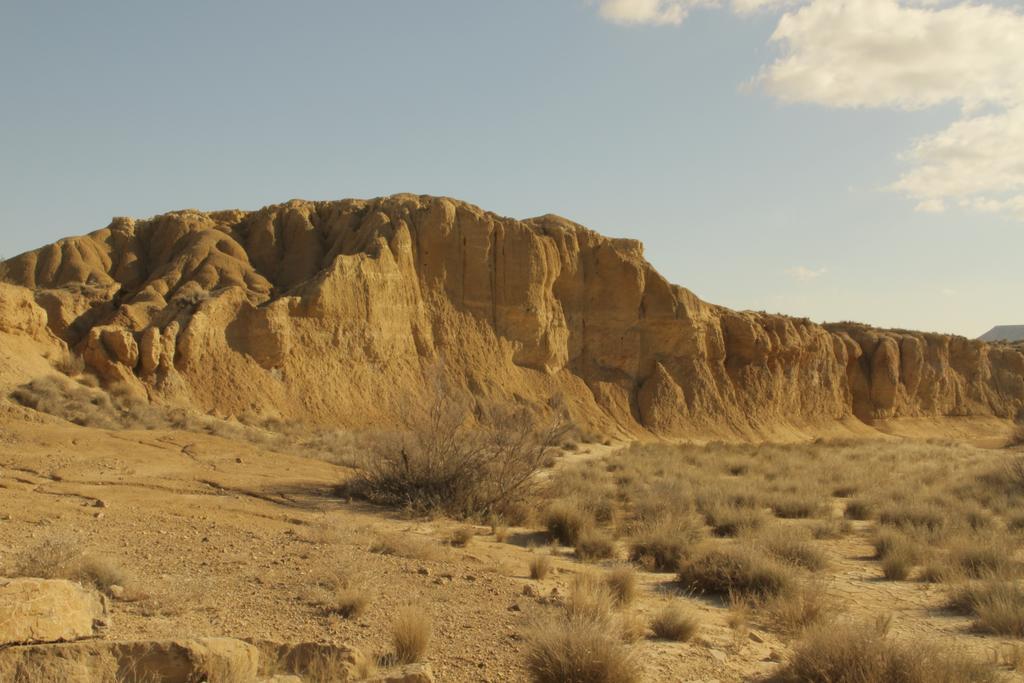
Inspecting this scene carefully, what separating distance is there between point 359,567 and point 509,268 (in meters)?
27.4

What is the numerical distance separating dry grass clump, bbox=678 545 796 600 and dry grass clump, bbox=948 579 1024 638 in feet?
6.05

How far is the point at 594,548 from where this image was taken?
37.4 ft

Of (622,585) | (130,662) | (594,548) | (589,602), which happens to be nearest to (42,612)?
(130,662)

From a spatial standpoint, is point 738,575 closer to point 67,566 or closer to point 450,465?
point 450,465

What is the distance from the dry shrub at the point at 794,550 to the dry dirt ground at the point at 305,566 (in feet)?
1.18

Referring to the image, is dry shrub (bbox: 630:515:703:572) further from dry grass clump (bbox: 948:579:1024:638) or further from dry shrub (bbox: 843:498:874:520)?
dry shrub (bbox: 843:498:874:520)

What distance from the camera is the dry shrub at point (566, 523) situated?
12.3 m

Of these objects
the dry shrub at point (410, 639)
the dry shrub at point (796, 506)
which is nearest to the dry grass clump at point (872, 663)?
the dry shrub at point (410, 639)

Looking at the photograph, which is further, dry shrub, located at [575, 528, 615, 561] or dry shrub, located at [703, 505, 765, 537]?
dry shrub, located at [703, 505, 765, 537]

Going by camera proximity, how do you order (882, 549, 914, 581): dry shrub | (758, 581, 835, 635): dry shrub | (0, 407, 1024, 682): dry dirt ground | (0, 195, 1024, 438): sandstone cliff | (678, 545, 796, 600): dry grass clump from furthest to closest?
1. (0, 195, 1024, 438): sandstone cliff
2. (882, 549, 914, 581): dry shrub
3. (678, 545, 796, 600): dry grass clump
4. (758, 581, 835, 635): dry shrub
5. (0, 407, 1024, 682): dry dirt ground

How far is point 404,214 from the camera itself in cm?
3447

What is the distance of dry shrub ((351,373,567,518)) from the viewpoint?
1393 cm

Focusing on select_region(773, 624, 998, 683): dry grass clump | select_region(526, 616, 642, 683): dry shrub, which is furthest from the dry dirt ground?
select_region(773, 624, 998, 683): dry grass clump

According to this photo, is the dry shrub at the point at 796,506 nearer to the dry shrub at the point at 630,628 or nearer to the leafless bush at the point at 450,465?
the leafless bush at the point at 450,465
